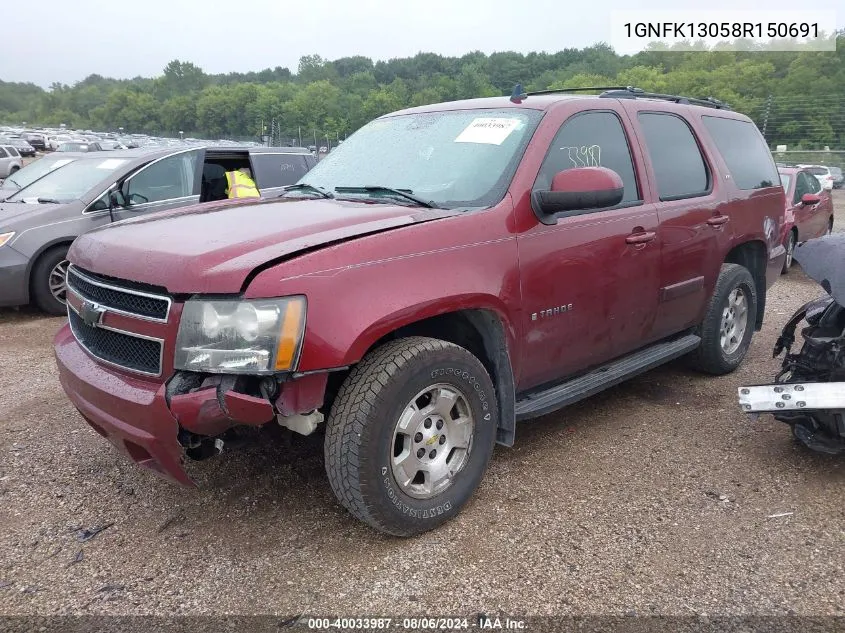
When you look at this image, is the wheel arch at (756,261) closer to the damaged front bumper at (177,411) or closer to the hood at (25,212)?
the damaged front bumper at (177,411)

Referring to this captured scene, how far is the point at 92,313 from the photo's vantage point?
2.70 meters

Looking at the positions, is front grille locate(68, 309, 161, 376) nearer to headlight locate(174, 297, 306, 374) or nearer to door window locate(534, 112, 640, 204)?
headlight locate(174, 297, 306, 374)

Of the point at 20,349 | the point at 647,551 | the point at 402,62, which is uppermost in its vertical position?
the point at 402,62

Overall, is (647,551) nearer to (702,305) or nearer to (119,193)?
(702,305)

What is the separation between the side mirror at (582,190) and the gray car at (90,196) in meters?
3.50

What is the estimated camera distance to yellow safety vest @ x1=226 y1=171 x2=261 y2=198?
727 cm

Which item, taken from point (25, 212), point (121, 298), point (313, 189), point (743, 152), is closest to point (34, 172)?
point (25, 212)

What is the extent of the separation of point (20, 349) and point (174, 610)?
415 centimetres

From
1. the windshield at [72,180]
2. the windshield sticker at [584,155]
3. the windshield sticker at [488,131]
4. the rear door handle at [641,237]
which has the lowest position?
the rear door handle at [641,237]

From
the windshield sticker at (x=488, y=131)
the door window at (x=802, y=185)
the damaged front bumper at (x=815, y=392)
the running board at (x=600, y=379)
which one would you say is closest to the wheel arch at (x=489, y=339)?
the running board at (x=600, y=379)

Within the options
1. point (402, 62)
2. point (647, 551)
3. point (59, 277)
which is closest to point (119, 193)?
point (59, 277)

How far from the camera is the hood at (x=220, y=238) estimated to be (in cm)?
233

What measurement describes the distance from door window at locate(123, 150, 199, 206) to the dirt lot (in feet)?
11.9

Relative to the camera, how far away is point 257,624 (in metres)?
2.29
